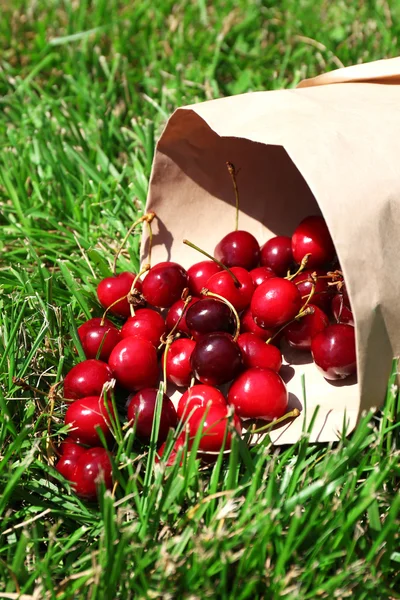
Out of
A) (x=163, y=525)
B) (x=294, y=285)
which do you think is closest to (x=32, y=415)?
(x=163, y=525)

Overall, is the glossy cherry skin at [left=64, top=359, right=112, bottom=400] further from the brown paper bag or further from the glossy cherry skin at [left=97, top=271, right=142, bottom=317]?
the brown paper bag

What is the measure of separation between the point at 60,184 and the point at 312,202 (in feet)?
2.83

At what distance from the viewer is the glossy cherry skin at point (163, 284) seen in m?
1.74

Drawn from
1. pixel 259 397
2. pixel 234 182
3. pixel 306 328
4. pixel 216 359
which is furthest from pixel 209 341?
pixel 234 182

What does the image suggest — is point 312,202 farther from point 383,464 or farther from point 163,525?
point 163,525

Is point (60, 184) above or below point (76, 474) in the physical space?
above

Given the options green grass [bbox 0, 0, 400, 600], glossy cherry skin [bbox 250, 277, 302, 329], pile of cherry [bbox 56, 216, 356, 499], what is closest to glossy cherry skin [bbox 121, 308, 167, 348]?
pile of cherry [bbox 56, 216, 356, 499]

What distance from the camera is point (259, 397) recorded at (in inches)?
56.9

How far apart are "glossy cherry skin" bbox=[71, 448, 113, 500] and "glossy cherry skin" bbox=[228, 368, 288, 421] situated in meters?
0.30

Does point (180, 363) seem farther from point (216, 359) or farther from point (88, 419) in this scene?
point (88, 419)

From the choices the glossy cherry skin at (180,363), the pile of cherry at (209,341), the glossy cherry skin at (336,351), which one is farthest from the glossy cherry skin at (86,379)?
the glossy cherry skin at (336,351)

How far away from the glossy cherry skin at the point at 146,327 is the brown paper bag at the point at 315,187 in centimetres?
28

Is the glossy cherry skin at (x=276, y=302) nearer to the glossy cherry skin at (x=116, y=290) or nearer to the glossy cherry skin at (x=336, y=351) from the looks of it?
the glossy cherry skin at (x=336, y=351)

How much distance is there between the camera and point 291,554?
113 centimetres
